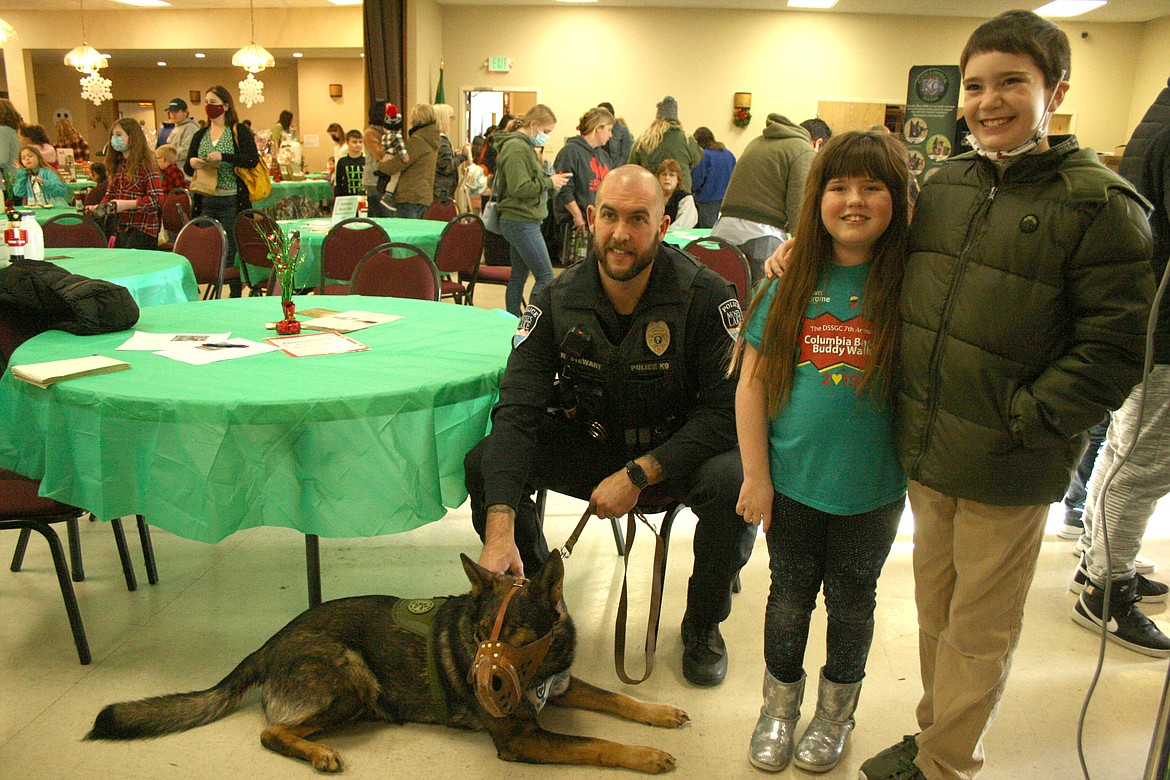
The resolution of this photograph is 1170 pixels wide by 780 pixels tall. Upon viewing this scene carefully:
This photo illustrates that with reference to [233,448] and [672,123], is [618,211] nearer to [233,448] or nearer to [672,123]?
[233,448]

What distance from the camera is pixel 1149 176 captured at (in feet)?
7.18

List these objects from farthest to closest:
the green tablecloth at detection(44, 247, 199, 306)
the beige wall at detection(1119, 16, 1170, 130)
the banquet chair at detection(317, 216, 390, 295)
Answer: the beige wall at detection(1119, 16, 1170, 130)
the banquet chair at detection(317, 216, 390, 295)
the green tablecloth at detection(44, 247, 199, 306)

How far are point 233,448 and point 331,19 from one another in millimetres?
12874

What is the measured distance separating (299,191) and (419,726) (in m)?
9.34

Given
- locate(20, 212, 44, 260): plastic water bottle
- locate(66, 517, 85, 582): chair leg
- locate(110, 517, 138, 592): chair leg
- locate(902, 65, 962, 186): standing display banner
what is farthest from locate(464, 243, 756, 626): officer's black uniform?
locate(902, 65, 962, 186): standing display banner

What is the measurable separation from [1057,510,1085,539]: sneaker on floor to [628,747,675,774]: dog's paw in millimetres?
2047

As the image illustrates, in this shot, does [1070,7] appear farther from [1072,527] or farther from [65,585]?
[65,585]

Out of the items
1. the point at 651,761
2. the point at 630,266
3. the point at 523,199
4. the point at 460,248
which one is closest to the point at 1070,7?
the point at 523,199

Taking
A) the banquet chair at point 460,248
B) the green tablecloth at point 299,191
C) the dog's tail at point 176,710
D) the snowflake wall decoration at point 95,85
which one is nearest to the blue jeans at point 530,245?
the banquet chair at point 460,248

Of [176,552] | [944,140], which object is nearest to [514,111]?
[944,140]

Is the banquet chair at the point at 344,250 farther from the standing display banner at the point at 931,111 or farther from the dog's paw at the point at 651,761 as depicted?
the standing display banner at the point at 931,111

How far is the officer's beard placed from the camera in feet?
7.07

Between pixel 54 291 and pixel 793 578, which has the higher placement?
pixel 54 291

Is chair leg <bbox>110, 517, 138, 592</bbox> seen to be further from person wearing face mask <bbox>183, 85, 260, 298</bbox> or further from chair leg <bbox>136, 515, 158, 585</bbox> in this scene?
person wearing face mask <bbox>183, 85, 260, 298</bbox>
